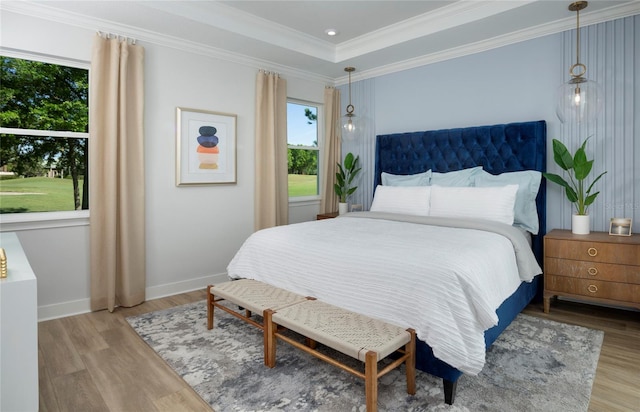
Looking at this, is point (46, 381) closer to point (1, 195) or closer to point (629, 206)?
point (1, 195)

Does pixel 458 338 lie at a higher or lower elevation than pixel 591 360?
higher

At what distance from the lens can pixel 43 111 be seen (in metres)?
3.19

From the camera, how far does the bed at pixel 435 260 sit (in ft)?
6.32

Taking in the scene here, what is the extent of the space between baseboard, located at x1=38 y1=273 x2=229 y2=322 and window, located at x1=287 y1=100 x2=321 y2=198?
1573 mm

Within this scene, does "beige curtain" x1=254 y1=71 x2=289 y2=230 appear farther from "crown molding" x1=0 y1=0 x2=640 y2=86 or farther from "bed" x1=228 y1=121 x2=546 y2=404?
"bed" x1=228 y1=121 x2=546 y2=404

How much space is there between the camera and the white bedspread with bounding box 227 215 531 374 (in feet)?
6.26

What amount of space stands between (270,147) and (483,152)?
2337mm

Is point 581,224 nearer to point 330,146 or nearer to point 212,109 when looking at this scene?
point 330,146

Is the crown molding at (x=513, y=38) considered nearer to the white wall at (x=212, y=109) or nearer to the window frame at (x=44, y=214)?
the white wall at (x=212, y=109)

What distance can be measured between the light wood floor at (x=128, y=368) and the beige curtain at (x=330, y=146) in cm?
282

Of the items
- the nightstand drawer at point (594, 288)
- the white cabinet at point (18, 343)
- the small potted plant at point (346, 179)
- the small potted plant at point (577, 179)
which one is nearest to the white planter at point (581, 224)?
the small potted plant at point (577, 179)

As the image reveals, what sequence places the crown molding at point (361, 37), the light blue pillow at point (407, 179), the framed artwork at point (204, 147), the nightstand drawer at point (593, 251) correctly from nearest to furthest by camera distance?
the nightstand drawer at point (593, 251) < the crown molding at point (361, 37) < the framed artwork at point (204, 147) < the light blue pillow at point (407, 179)

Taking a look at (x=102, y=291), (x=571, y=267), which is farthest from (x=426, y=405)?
(x=102, y=291)

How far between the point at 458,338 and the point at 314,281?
0.97 meters
